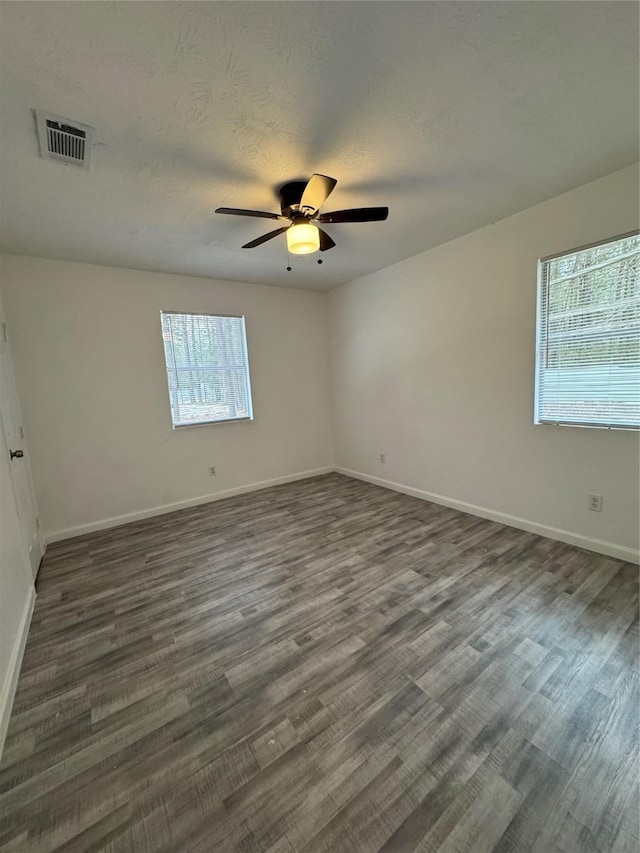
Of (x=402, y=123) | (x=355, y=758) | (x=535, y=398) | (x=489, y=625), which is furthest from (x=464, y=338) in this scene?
(x=355, y=758)

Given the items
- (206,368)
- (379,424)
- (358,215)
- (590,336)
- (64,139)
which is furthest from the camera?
(379,424)

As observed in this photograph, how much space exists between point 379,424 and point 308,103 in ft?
10.3

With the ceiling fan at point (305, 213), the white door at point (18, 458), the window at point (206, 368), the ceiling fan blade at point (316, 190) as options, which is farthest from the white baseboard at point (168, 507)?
the ceiling fan blade at point (316, 190)

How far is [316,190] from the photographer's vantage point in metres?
1.79

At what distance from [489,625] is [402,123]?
263cm

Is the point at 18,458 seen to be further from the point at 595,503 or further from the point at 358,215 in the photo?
the point at 595,503

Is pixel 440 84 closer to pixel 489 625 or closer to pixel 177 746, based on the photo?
pixel 489 625

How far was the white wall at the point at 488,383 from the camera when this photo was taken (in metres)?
2.34

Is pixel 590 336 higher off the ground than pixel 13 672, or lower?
higher

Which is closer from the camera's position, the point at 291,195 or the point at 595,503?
the point at 291,195

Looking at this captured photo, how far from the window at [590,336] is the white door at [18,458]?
386 centimetres

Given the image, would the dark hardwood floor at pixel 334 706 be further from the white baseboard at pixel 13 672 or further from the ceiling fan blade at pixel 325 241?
the ceiling fan blade at pixel 325 241

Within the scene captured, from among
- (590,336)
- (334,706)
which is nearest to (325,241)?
(590,336)

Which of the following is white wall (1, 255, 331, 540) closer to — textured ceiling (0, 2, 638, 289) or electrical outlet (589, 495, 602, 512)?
textured ceiling (0, 2, 638, 289)
